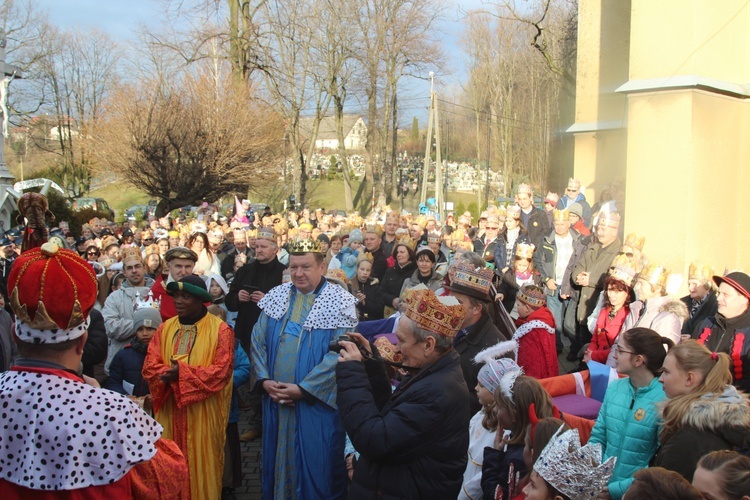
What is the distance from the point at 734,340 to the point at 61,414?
4.66 m

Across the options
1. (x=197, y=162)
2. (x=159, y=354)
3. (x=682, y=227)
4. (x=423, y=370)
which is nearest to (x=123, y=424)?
(x=423, y=370)

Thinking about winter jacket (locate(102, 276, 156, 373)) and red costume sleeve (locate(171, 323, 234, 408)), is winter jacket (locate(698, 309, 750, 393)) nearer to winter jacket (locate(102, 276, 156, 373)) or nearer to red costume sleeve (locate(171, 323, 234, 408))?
red costume sleeve (locate(171, 323, 234, 408))

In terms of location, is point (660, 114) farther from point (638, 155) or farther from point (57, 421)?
point (57, 421)

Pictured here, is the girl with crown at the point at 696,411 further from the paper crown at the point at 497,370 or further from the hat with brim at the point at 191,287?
the hat with brim at the point at 191,287

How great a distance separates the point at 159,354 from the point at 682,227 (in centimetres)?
697

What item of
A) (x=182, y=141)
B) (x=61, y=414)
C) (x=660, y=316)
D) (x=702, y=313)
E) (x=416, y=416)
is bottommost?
(x=702, y=313)

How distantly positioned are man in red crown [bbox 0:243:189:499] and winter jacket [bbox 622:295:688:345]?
4458mm

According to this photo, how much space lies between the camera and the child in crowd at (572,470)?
253cm

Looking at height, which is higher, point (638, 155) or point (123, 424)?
point (638, 155)

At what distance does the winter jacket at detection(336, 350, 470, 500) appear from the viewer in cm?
296

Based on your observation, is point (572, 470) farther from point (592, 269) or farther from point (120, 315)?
point (592, 269)

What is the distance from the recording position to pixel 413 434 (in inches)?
116

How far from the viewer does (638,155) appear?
9.50m

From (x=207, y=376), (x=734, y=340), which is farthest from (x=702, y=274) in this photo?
Answer: (x=207, y=376)
